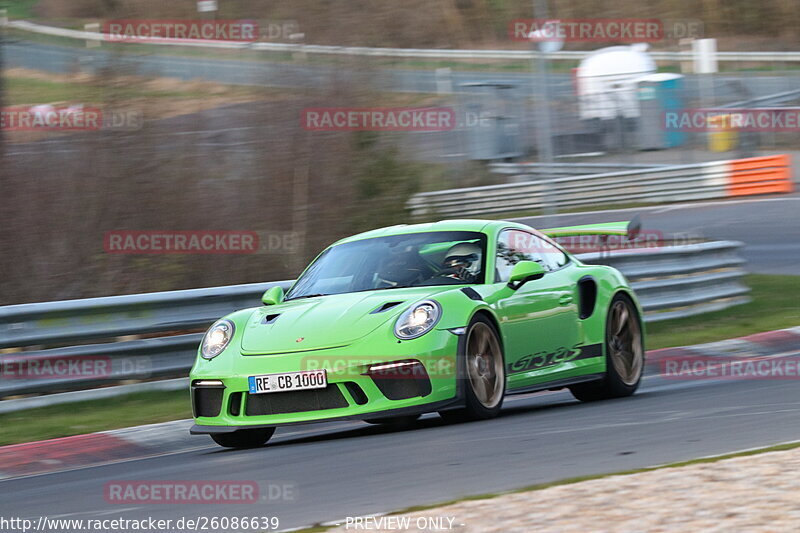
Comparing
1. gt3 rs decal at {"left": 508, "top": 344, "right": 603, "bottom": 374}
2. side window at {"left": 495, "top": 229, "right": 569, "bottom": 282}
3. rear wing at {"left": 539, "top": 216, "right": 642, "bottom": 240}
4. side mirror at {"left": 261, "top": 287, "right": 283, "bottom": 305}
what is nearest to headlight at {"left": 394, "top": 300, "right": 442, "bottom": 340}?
gt3 rs decal at {"left": 508, "top": 344, "right": 603, "bottom": 374}

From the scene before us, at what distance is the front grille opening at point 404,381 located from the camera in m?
7.71

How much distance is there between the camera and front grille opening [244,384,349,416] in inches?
304

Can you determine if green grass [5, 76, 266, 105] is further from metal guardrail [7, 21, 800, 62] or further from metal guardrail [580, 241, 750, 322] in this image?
metal guardrail [580, 241, 750, 322]

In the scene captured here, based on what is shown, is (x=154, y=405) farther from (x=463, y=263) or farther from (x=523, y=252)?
(x=523, y=252)

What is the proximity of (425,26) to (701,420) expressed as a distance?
42491mm

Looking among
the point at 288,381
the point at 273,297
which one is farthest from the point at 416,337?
the point at 273,297

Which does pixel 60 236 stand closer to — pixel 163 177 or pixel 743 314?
pixel 163 177

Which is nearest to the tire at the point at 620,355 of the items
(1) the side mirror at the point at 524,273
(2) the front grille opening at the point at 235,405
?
(1) the side mirror at the point at 524,273

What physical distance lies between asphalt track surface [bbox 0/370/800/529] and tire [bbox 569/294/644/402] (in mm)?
501

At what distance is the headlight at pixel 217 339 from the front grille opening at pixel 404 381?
44.9 inches

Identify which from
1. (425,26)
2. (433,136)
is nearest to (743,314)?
(433,136)

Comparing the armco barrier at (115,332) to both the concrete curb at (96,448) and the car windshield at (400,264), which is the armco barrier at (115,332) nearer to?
the concrete curb at (96,448)

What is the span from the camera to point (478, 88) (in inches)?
1288

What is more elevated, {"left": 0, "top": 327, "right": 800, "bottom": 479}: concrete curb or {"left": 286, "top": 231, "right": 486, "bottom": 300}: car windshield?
{"left": 286, "top": 231, "right": 486, "bottom": 300}: car windshield
